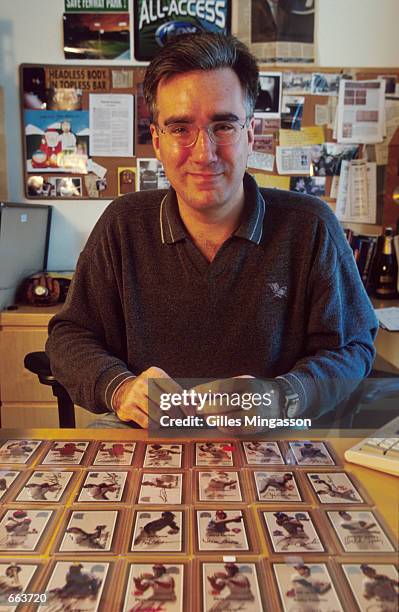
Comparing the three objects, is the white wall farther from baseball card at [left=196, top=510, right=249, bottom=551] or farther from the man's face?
baseball card at [left=196, top=510, right=249, bottom=551]

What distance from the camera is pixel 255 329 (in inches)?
39.7

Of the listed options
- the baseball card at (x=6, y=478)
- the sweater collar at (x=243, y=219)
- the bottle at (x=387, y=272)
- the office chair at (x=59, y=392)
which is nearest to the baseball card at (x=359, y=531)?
the baseball card at (x=6, y=478)

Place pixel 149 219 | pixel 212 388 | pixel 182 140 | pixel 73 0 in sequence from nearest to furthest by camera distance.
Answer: pixel 212 388, pixel 182 140, pixel 149 219, pixel 73 0

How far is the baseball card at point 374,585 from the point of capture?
0.40 m

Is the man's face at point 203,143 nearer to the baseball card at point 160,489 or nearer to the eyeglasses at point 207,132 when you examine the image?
the eyeglasses at point 207,132

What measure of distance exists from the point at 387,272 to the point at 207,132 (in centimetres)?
121

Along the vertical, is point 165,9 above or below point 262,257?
above

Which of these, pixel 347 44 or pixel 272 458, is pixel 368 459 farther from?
pixel 347 44

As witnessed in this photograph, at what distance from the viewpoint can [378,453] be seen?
2.14 feet

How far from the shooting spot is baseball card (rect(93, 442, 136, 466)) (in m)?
0.64

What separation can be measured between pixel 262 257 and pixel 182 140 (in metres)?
0.26

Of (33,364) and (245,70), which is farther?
(33,364)

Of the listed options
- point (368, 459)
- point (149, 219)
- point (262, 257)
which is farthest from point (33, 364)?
point (368, 459)

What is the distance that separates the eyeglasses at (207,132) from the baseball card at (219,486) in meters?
0.58
